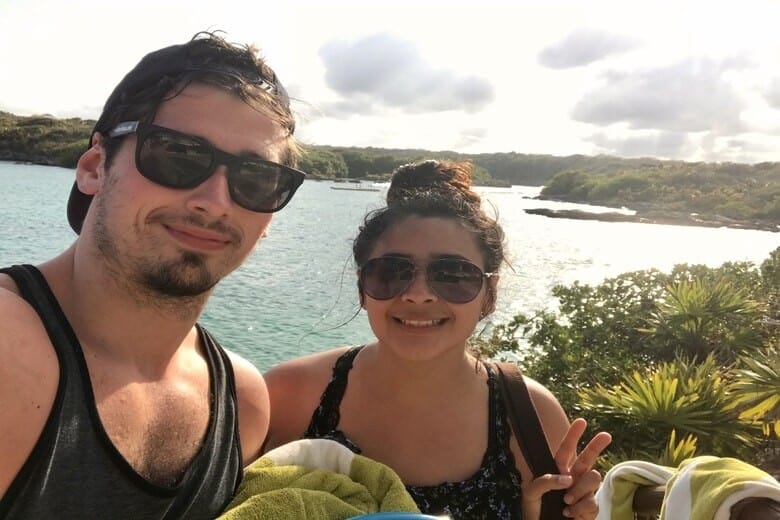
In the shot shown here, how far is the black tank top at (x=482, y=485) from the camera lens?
2127 millimetres

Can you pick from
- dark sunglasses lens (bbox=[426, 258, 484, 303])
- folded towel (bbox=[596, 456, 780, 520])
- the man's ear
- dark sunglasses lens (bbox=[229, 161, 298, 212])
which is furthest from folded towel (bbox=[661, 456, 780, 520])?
the man's ear

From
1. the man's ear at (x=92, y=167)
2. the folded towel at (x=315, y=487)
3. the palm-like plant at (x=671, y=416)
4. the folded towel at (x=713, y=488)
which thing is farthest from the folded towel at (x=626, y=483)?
the palm-like plant at (x=671, y=416)

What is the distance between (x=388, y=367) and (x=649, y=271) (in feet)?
27.2

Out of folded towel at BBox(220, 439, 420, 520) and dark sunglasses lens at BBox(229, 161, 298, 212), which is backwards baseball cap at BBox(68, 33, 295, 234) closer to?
dark sunglasses lens at BBox(229, 161, 298, 212)

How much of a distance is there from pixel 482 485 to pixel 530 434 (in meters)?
0.26

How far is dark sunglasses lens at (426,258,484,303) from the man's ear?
1233 mm

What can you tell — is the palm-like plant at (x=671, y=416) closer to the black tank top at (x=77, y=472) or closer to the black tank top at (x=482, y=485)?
the black tank top at (x=482, y=485)

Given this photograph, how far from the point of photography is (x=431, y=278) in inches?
92.1

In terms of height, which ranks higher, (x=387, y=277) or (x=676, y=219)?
(x=676, y=219)

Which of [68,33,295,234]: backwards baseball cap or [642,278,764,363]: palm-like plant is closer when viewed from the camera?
[68,33,295,234]: backwards baseball cap

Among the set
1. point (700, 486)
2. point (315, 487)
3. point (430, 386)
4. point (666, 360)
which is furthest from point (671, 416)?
point (315, 487)

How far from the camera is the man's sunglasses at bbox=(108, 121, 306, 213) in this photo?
1805 millimetres

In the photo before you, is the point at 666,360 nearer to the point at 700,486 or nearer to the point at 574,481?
the point at 574,481

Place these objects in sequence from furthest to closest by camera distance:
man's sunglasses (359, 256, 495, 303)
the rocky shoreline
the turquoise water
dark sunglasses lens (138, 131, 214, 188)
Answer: the rocky shoreline, the turquoise water, man's sunglasses (359, 256, 495, 303), dark sunglasses lens (138, 131, 214, 188)
